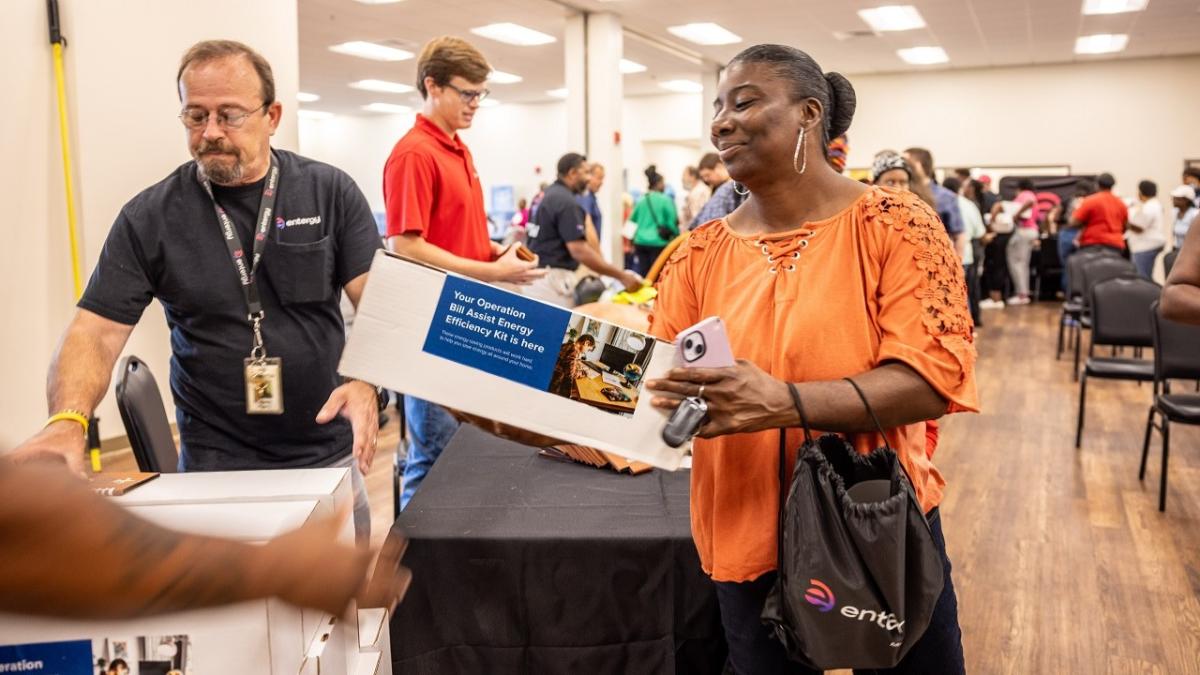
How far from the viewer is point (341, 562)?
772mm

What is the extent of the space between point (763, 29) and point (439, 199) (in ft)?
32.3

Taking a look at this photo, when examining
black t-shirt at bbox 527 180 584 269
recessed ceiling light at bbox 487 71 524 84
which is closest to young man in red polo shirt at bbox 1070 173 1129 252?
black t-shirt at bbox 527 180 584 269

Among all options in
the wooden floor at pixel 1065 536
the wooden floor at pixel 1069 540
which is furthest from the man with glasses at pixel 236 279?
the wooden floor at pixel 1069 540

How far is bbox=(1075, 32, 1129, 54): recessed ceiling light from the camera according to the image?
12219 mm

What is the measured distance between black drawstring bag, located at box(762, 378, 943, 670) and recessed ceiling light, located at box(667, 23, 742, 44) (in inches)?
437

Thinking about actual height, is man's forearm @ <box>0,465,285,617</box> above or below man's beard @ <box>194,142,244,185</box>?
below

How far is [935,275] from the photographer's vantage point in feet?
4.16

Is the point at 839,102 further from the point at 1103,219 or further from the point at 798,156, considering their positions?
the point at 1103,219

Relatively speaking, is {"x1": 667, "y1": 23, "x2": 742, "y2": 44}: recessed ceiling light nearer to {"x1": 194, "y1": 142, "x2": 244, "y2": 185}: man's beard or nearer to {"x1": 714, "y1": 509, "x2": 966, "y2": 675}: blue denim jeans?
{"x1": 194, "y1": 142, "x2": 244, "y2": 185}: man's beard

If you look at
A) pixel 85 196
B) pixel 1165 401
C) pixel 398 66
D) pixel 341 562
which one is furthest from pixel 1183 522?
pixel 398 66

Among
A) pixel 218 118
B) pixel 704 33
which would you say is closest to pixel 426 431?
pixel 218 118

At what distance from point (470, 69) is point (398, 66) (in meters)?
11.5

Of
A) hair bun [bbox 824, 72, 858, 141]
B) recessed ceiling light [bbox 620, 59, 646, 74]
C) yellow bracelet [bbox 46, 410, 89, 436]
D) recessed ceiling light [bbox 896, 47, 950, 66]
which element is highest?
recessed ceiling light [bbox 896, 47, 950, 66]

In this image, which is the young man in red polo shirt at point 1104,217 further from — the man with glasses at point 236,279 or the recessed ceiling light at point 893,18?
the man with glasses at point 236,279
